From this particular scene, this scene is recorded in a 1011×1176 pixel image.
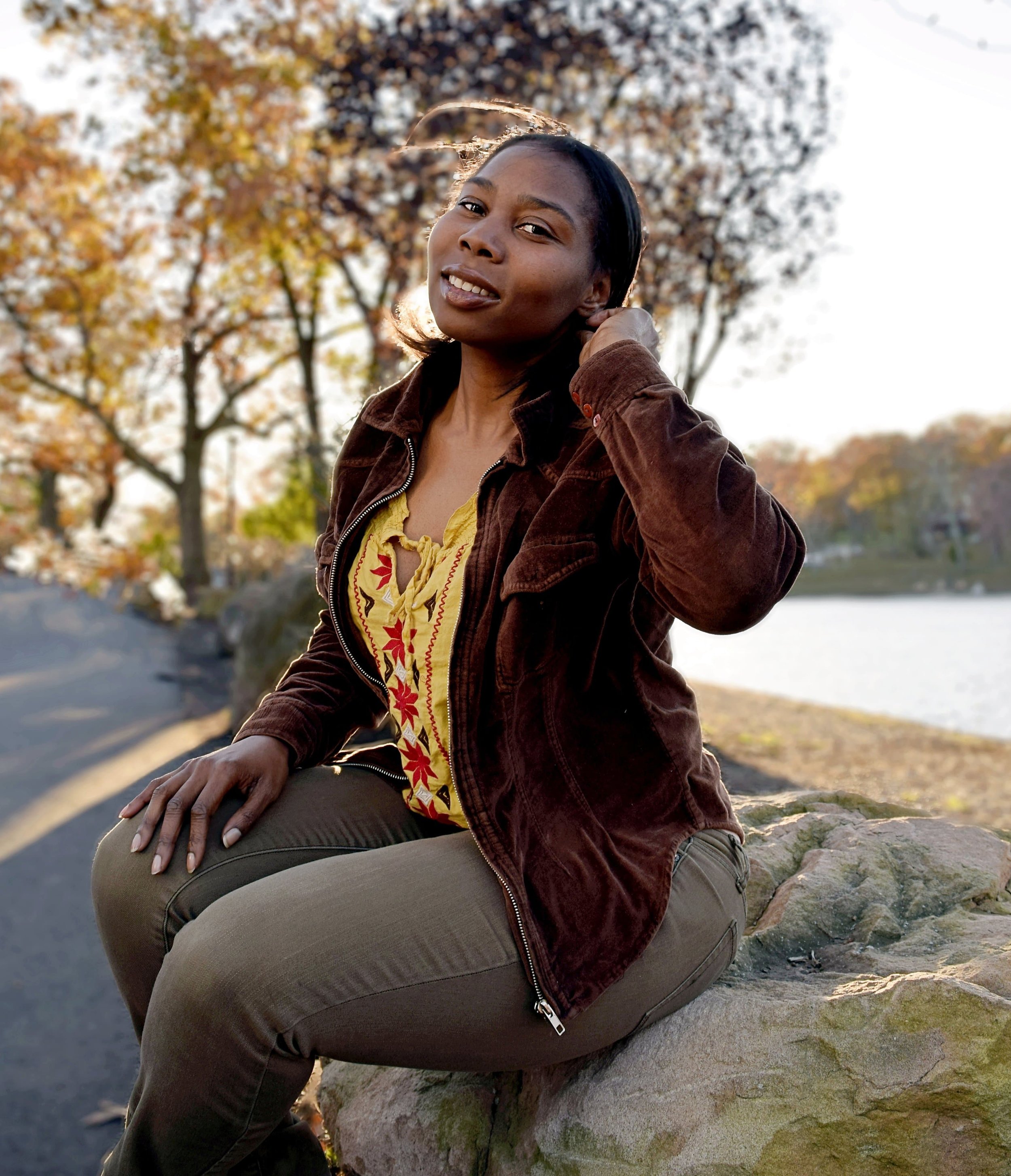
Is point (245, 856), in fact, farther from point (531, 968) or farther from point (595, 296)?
point (595, 296)

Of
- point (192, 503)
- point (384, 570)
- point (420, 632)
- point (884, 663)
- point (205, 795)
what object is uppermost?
point (192, 503)

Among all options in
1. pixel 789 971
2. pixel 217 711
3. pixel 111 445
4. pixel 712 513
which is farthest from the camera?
pixel 111 445

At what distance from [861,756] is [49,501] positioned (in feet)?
72.2

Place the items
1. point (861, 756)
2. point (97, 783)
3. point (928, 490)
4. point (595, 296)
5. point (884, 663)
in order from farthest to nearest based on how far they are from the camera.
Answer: point (928, 490)
point (884, 663)
point (861, 756)
point (97, 783)
point (595, 296)

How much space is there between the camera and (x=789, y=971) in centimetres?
203

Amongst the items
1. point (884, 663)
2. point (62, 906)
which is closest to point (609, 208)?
point (62, 906)

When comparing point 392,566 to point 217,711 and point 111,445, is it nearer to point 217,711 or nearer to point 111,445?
point 217,711

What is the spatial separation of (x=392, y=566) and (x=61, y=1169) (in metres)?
1.90

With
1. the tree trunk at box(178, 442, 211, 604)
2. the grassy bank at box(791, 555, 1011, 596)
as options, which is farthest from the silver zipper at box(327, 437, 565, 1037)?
the grassy bank at box(791, 555, 1011, 596)

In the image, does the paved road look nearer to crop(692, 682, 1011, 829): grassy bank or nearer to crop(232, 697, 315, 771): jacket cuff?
crop(232, 697, 315, 771): jacket cuff

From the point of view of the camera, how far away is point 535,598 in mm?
1773

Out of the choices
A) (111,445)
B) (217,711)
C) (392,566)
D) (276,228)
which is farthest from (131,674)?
(111,445)

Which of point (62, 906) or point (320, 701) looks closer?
point (320, 701)

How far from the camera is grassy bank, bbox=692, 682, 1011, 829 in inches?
280
